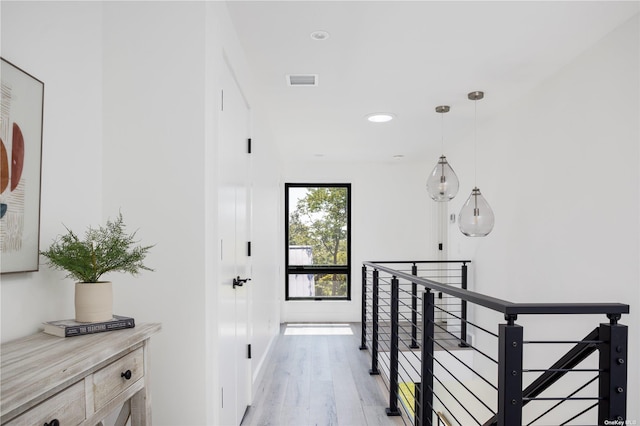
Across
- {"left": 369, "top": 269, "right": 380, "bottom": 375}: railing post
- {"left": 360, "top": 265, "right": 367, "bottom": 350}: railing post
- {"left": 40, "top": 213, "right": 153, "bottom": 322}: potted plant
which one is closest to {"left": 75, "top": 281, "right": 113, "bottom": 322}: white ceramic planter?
{"left": 40, "top": 213, "right": 153, "bottom": 322}: potted plant

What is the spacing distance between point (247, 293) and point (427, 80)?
6.50 ft

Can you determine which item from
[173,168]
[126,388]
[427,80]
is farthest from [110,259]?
[427,80]

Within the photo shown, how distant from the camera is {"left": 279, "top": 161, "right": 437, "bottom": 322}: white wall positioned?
6680 mm

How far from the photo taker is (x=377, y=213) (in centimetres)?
679

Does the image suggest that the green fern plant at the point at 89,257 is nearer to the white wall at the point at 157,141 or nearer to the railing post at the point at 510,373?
the white wall at the point at 157,141

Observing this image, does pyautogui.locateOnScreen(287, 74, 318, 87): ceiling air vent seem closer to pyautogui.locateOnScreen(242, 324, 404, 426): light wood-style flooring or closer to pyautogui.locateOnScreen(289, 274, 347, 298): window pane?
pyautogui.locateOnScreen(242, 324, 404, 426): light wood-style flooring

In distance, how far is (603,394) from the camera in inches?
56.3

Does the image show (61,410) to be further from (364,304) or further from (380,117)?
(364,304)

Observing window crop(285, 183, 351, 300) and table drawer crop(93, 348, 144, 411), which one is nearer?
table drawer crop(93, 348, 144, 411)

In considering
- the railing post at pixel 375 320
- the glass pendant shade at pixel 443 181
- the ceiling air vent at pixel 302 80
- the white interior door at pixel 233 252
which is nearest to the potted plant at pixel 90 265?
the white interior door at pixel 233 252

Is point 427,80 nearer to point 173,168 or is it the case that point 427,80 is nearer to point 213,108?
point 213,108

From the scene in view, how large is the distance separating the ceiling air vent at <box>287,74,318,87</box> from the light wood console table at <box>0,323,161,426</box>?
7.03 ft

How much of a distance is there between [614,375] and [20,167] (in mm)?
1913

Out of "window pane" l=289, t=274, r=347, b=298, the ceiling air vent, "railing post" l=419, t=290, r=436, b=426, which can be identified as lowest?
"window pane" l=289, t=274, r=347, b=298
